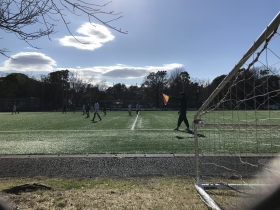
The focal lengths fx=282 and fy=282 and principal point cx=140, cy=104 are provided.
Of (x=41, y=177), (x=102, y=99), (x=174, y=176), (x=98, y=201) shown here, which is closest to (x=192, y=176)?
(x=174, y=176)

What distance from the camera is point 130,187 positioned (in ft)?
15.1

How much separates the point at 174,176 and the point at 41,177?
99.7 inches

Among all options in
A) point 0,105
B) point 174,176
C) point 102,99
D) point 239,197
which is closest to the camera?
point 239,197

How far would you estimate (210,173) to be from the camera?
217 inches

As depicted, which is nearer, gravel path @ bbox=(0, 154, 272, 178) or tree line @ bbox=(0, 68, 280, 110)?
gravel path @ bbox=(0, 154, 272, 178)

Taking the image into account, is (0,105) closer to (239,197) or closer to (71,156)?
(71,156)

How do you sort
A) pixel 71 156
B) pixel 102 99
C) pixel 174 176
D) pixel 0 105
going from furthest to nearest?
pixel 102 99 → pixel 0 105 → pixel 71 156 → pixel 174 176

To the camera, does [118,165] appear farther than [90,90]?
No

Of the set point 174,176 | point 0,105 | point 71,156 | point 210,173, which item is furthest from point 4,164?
point 0,105

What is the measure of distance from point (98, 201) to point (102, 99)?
70.8 m

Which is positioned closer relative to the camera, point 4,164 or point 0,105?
point 4,164

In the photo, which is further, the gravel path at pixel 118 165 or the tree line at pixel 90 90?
the tree line at pixel 90 90

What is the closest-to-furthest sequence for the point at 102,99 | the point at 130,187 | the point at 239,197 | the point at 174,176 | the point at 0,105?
the point at 239,197 < the point at 130,187 < the point at 174,176 < the point at 0,105 < the point at 102,99

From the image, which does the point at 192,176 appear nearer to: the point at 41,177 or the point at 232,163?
the point at 232,163
